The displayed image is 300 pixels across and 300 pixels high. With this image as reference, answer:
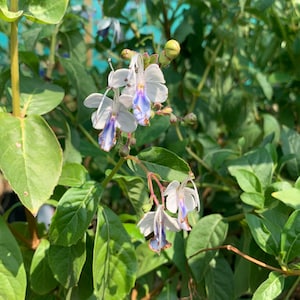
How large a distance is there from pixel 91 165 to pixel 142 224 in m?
0.55

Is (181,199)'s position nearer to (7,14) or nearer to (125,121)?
(125,121)

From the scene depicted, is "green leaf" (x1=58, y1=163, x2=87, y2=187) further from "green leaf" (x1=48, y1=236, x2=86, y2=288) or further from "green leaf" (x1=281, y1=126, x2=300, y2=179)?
"green leaf" (x1=281, y1=126, x2=300, y2=179)

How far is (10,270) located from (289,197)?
1.24 feet

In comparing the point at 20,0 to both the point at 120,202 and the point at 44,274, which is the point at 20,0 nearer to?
the point at 44,274

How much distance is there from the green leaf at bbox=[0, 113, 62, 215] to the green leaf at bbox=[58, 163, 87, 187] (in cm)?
9

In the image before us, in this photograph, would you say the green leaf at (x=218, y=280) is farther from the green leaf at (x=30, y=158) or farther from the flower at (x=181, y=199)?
the green leaf at (x=30, y=158)

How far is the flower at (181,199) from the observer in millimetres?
689

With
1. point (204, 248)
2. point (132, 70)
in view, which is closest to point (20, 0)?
point (132, 70)

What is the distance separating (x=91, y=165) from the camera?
48.6 inches

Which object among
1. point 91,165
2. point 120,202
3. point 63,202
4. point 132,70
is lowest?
point 120,202

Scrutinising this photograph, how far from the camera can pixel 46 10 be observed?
75cm

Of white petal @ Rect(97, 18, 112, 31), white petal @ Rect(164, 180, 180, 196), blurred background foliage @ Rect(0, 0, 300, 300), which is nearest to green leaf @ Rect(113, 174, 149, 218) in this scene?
blurred background foliage @ Rect(0, 0, 300, 300)

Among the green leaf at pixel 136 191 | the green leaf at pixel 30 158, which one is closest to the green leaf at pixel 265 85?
the green leaf at pixel 136 191

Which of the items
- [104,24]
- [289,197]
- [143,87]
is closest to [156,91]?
[143,87]
